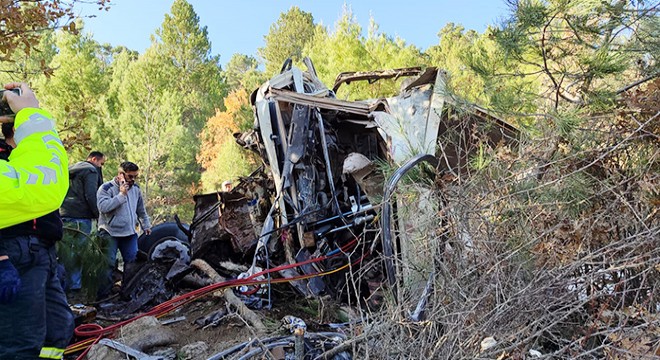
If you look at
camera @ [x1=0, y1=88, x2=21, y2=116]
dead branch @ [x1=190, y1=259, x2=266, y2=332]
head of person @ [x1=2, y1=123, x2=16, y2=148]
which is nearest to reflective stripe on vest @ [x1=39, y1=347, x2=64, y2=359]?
head of person @ [x1=2, y1=123, x2=16, y2=148]

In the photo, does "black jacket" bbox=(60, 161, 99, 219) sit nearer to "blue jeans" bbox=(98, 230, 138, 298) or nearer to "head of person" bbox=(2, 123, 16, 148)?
"blue jeans" bbox=(98, 230, 138, 298)

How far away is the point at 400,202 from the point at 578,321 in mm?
1130

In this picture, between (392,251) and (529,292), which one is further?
(392,251)

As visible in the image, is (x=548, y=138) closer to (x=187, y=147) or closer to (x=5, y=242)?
(x=5, y=242)

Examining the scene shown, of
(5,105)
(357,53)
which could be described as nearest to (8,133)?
(5,105)

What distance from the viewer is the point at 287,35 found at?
27.7 meters

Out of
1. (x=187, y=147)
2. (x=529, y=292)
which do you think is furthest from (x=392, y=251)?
(x=187, y=147)

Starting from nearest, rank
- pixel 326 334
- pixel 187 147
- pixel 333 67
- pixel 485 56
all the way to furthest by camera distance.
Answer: pixel 326 334 → pixel 485 56 → pixel 333 67 → pixel 187 147

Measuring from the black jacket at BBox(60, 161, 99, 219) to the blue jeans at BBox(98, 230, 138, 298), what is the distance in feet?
1.13

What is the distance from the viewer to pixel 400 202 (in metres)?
2.90

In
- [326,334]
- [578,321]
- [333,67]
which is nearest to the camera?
[578,321]

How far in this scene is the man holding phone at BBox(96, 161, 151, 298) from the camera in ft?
16.7

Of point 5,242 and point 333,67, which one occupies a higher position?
point 333,67

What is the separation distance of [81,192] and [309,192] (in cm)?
266
